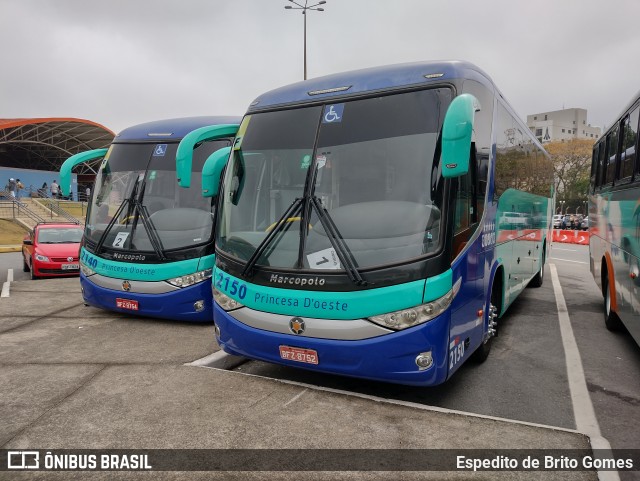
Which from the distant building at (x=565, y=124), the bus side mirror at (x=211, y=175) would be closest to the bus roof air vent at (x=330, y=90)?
the bus side mirror at (x=211, y=175)

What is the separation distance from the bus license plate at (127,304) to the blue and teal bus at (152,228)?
14mm

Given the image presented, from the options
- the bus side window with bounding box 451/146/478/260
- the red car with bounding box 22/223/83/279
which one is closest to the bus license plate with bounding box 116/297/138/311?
the bus side window with bounding box 451/146/478/260

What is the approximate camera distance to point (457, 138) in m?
3.78

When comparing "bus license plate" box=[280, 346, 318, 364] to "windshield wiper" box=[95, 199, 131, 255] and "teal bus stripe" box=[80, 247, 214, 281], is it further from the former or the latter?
"windshield wiper" box=[95, 199, 131, 255]

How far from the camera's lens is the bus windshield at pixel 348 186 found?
4.13 metres

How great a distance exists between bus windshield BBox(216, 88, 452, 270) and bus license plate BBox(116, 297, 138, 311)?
2.87 meters

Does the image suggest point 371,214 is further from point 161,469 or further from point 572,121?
point 572,121

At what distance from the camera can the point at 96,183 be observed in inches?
316

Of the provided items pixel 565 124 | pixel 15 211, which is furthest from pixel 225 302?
pixel 565 124

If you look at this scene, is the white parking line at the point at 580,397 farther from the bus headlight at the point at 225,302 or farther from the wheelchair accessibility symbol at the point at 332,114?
the wheelchair accessibility symbol at the point at 332,114

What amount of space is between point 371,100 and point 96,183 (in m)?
5.37

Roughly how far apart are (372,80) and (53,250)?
11.2m

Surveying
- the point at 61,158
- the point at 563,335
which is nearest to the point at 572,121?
the point at 61,158

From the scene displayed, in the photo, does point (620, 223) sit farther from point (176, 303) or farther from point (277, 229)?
point (176, 303)
